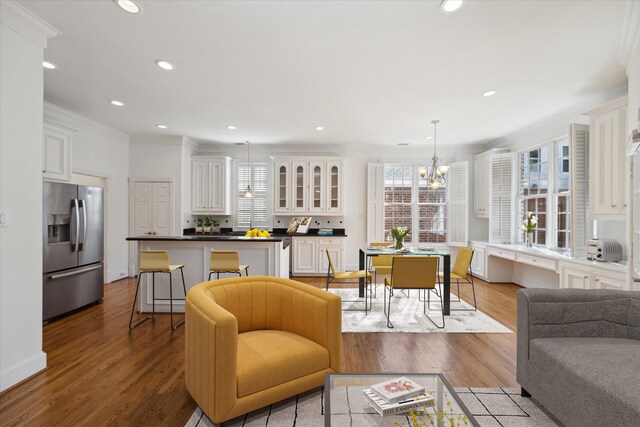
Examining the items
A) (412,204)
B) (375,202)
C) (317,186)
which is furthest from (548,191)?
(317,186)

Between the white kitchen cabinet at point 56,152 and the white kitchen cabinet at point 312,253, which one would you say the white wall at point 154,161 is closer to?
the white kitchen cabinet at point 56,152

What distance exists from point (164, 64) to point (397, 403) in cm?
367

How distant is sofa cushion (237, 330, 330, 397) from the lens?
1945 millimetres

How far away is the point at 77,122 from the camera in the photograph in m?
5.23

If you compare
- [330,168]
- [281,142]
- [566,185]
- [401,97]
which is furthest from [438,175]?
[281,142]

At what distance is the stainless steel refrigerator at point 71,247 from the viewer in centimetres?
383

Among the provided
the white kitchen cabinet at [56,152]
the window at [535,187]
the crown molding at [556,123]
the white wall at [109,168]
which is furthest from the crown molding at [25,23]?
the window at [535,187]

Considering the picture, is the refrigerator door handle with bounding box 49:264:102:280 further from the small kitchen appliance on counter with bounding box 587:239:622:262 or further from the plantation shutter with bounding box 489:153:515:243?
the plantation shutter with bounding box 489:153:515:243

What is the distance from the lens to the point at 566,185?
515 cm

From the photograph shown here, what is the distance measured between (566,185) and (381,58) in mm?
4030

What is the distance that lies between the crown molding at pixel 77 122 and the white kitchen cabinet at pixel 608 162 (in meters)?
7.16

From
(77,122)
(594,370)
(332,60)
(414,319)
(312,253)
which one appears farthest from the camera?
(312,253)

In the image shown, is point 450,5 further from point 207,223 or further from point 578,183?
point 207,223

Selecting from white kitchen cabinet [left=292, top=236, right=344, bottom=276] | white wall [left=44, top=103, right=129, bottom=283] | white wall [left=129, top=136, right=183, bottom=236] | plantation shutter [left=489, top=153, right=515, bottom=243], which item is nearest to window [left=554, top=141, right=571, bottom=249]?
plantation shutter [left=489, top=153, right=515, bottom=243]
